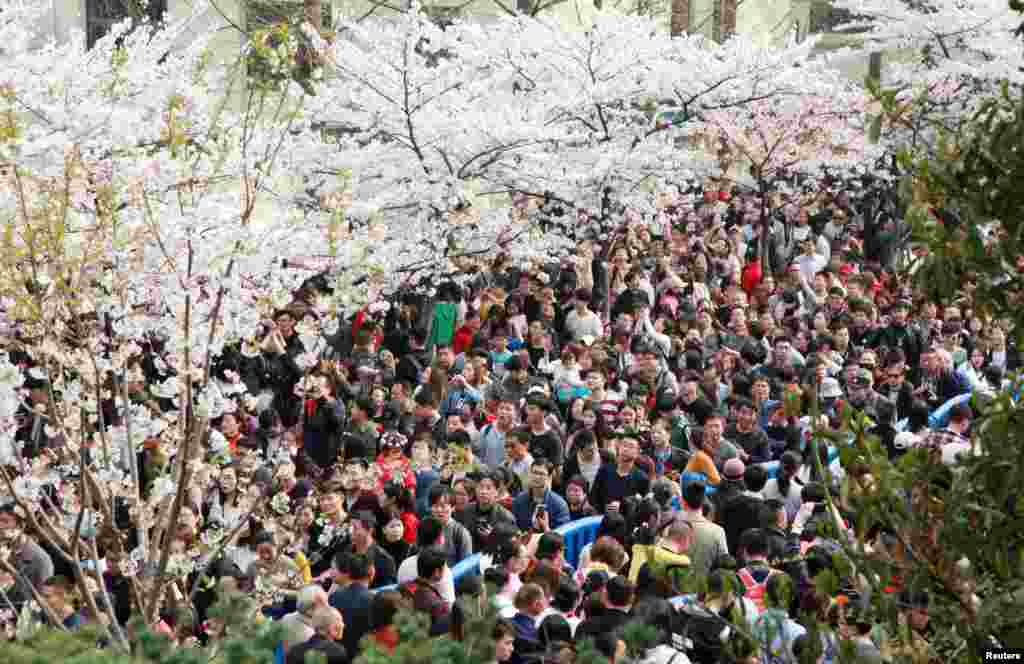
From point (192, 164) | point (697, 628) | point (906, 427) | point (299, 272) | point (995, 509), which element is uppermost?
point (192, 164)

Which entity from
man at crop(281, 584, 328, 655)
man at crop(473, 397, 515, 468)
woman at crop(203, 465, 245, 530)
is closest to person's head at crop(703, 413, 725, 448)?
man at crop(473, 397, 515, 468)

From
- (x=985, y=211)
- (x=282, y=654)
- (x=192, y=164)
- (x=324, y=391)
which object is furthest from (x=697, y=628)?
(x=324, y=391)

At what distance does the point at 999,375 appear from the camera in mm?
14195

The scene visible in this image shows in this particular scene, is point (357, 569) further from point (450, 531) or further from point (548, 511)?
point (548, 511)

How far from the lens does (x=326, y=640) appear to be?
7.43 meters

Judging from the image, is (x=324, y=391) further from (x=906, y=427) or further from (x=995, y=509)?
(x=995, y=509)

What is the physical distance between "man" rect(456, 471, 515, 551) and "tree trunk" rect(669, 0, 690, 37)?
73.8 feet

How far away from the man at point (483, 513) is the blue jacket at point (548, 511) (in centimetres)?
20

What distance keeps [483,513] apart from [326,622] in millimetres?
2954

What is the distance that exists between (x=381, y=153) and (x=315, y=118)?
1502 mm

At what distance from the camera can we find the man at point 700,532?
9.47 m

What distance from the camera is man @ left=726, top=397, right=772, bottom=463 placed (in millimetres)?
12383

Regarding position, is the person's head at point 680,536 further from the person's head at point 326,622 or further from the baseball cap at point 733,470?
the person's head at point 326,622

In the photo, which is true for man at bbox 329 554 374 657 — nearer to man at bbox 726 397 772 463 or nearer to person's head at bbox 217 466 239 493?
person's head at bbox 217 466 239 493
